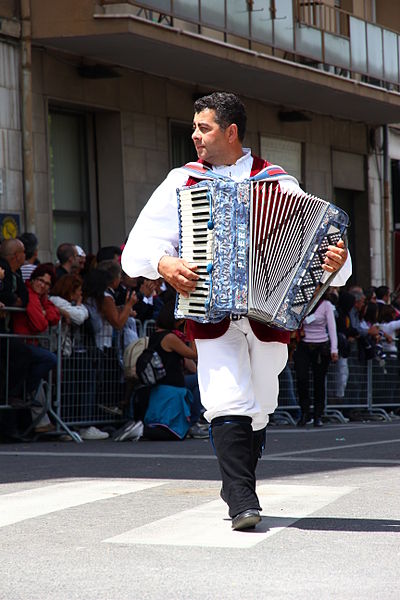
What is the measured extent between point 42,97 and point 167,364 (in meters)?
6.50

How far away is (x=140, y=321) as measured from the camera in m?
15.0

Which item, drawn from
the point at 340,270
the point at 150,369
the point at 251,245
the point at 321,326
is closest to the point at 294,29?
the point at 321,326

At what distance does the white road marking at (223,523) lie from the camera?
19.9ft

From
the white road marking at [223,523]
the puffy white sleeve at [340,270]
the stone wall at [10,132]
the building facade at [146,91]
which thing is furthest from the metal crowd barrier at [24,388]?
the puffy white sleeve at [340,270]

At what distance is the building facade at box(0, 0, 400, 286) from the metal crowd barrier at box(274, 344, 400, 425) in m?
3.87

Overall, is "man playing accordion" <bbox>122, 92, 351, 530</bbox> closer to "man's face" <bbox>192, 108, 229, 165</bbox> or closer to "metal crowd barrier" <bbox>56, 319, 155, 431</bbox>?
"man's face" <bbox>192, 108, 229, 165</bbox>

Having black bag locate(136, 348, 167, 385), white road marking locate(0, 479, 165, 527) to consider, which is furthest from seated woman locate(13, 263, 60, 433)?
white road marking locate(0, 479, 165, 527)

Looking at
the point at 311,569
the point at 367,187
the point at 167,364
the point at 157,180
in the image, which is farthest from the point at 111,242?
the point at 311,569

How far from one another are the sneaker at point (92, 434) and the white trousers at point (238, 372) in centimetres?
713

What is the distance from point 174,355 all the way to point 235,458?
23.6ft

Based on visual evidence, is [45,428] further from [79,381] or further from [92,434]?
[79,381]

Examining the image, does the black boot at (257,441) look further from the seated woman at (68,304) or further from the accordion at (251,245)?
the seated woman at (68,304)

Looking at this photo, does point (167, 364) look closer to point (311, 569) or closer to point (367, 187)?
point (311, 569)

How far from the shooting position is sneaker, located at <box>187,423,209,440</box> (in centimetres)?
1392
